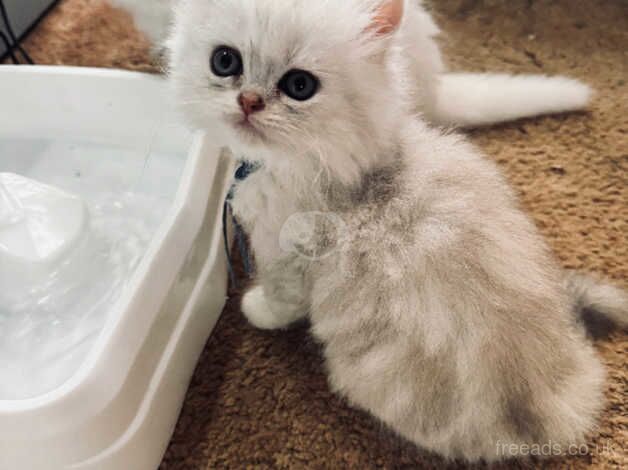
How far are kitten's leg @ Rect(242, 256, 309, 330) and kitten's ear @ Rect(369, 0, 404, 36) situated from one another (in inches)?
13.4

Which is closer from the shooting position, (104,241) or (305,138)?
(305,138)

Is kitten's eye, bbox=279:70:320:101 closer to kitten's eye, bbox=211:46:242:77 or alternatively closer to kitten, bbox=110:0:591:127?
kitten's eye, bbox=211:46:242:77

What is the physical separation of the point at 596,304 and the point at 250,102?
671 mm

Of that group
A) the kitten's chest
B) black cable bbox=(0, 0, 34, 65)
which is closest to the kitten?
black cable bbox=(0, 0, 34, 65)

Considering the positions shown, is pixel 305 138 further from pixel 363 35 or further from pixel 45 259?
pixel 45 259

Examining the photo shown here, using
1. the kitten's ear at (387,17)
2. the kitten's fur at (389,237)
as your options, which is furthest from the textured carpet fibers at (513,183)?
the kitten's ear at (387,17)

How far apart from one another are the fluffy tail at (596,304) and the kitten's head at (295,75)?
46cm

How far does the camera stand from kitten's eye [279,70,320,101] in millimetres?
775

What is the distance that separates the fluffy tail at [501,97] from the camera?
4.58 feet

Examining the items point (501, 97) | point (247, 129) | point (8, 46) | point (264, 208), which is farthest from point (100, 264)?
point (501, 97)

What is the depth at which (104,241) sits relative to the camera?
1.19 m

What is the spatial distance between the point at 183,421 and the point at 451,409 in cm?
46

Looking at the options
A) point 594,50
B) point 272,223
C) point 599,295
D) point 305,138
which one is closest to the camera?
point 305,138

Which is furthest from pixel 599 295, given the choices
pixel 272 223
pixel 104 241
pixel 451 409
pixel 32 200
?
Answer: pixel 32 200
